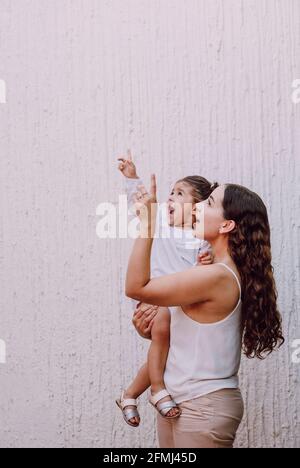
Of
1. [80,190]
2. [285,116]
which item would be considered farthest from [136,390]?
[285,116]

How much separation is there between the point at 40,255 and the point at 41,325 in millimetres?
411

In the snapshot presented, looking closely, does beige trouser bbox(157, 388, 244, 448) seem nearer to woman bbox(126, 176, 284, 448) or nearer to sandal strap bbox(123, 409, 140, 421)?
woman bbox(126, 176, 284, 448)

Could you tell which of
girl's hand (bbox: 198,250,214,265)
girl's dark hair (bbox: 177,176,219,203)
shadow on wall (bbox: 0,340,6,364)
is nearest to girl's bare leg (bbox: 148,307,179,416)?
girl's hand (bbox: 198,250,214,265)

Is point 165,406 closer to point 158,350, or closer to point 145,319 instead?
point 158,350

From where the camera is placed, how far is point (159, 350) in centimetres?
310

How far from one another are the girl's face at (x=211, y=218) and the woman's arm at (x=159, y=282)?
0.70 feet

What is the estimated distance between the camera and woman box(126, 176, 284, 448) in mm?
2723

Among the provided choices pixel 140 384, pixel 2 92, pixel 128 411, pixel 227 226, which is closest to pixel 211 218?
pixel 227 226

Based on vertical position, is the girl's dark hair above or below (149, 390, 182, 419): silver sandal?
above

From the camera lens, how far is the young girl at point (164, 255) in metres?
3.09

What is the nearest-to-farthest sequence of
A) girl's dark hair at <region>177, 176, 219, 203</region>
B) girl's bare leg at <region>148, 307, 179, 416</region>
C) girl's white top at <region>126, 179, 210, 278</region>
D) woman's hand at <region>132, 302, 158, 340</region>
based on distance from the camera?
girl's bare leg at <region>148, 307, 179, 416</region>
woman's hand at <region>132, 302, 158, 340</region>
girl's white top at <region>126, 179, 210, 278</region>
girl's dark hair at <region>177, 176, 219, 203</region>

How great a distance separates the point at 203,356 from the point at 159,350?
0.37 metres

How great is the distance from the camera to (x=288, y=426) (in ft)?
13.6

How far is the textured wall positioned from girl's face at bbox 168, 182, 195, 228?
1.96 feet
